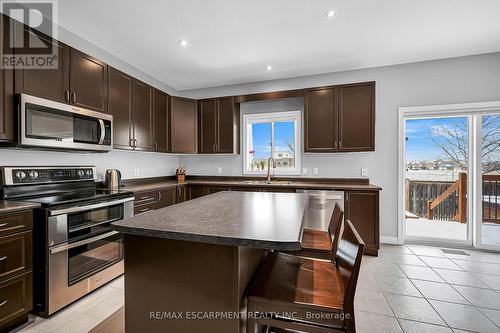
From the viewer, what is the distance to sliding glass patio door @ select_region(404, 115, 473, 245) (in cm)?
349

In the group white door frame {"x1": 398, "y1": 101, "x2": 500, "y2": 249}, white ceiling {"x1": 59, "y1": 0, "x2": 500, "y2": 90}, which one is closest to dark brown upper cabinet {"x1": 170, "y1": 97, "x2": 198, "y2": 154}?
white ceiling {"x1": 59, "y1": 0, "x2": 500, "y2": 90}

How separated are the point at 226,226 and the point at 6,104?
221cm

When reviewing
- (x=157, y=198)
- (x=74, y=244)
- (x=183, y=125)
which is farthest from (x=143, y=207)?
(x=183, y=125)

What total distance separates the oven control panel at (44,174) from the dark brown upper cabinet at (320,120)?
10.0 ft

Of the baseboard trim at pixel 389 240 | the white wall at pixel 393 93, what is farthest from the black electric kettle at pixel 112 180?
the baseboard trim at pixel 389 240

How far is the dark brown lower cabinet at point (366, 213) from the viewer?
3150 millimetres

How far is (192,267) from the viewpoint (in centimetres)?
109

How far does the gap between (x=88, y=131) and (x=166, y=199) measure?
4.53ft

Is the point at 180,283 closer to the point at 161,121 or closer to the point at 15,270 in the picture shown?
the point at 15,270

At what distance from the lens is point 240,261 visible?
106cm

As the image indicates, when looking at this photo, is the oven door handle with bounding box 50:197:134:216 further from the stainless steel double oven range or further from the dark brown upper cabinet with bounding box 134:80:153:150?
the dark brown upper cabinet with bounding box 134:80:153:150

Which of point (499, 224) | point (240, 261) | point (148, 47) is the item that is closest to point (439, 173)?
point (499, 224)

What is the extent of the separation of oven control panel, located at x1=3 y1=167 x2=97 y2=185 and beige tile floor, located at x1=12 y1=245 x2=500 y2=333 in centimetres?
124

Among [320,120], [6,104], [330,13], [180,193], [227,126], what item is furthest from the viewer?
[227,126]
